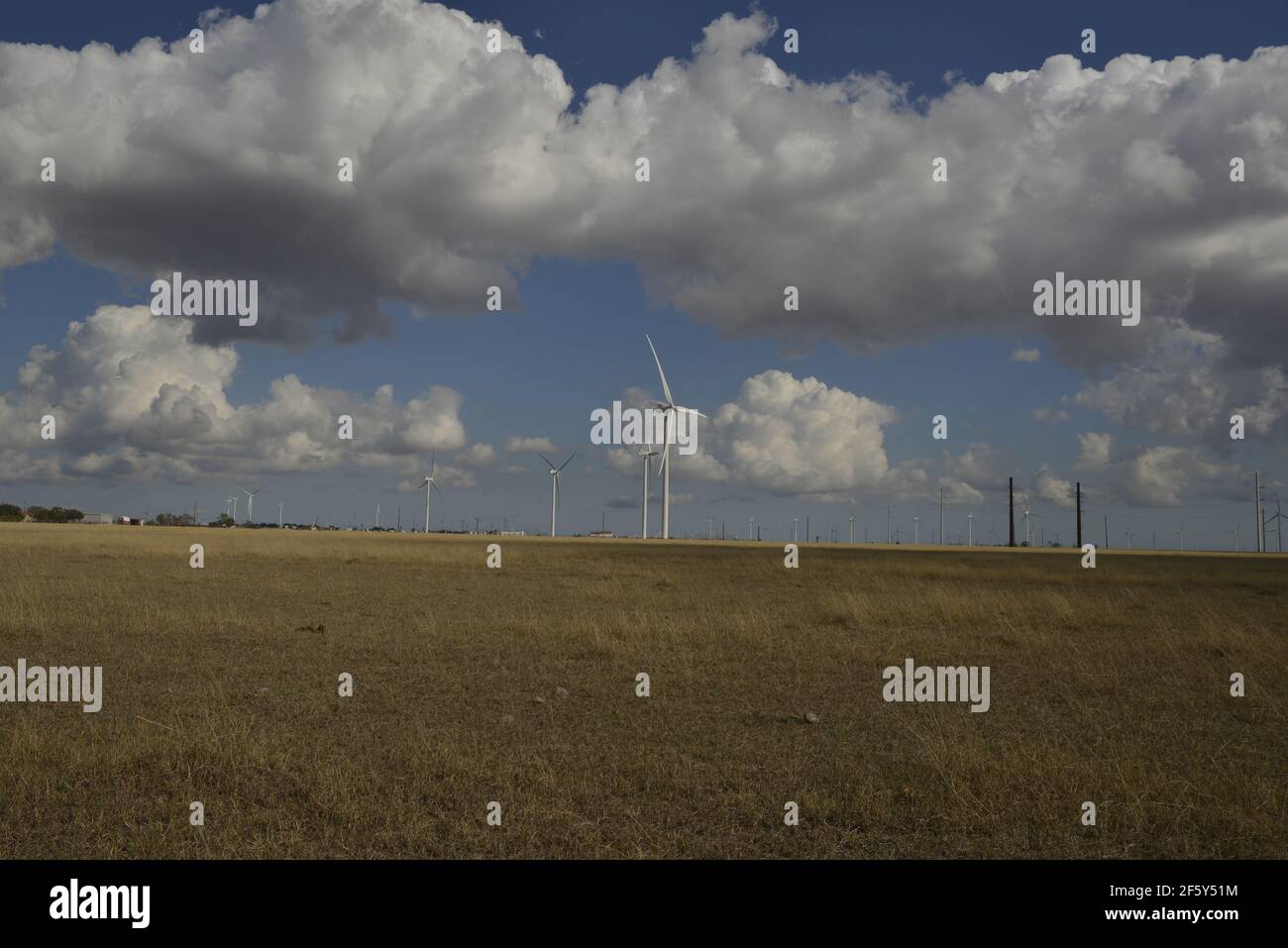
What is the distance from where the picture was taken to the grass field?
828 cm

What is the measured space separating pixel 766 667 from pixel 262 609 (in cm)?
1445

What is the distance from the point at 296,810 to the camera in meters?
8.74

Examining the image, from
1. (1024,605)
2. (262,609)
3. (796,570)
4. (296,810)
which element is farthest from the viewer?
(796,570)

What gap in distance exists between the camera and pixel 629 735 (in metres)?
11.9

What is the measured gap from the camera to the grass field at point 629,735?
8.28 m

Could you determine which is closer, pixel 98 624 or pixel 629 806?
pixel 629 806

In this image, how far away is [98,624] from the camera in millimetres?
21109
